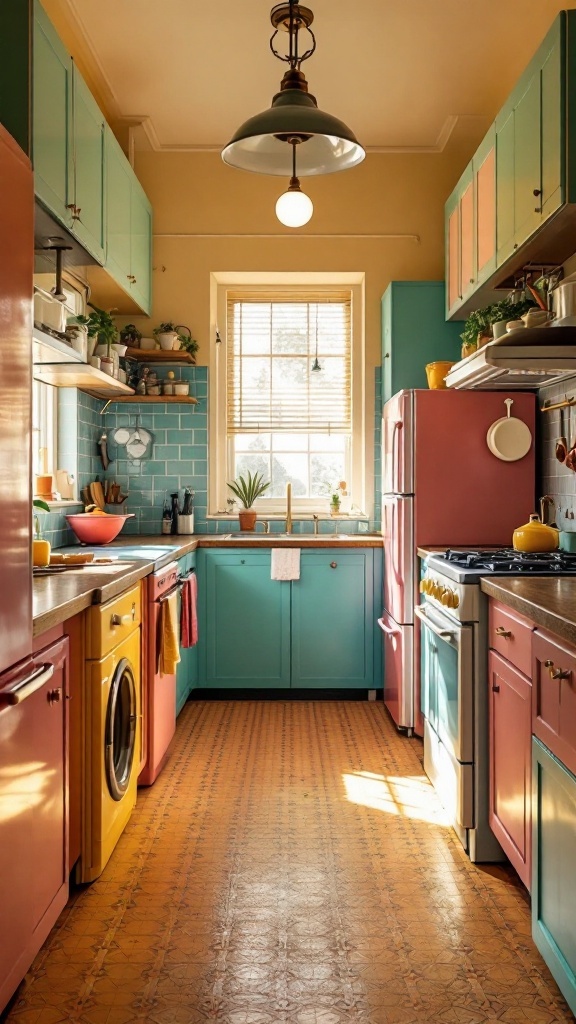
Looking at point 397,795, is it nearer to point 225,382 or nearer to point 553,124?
point 553,124

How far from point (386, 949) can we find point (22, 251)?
199cm

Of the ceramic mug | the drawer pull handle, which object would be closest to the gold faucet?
the drawer pull handle

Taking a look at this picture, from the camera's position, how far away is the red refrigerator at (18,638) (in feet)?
5.54

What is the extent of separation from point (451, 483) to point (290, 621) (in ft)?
4.33

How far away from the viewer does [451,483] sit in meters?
4.02

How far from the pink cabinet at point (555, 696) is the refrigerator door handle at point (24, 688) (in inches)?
46.7

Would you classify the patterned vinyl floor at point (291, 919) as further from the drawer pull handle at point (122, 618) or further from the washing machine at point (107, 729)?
the drawer pull handle at point (122, 618)

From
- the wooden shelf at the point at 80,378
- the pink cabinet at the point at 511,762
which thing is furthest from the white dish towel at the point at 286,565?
Answer: the pink cabinet at the point at 511,762

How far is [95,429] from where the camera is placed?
16.5 feet

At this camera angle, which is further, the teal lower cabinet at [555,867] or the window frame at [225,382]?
the window frame at [225,382]

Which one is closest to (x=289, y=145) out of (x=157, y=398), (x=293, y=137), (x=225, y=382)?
(x=293, y=137)

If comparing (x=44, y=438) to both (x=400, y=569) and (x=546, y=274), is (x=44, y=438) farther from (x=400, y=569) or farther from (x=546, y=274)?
(x=546, y=274)

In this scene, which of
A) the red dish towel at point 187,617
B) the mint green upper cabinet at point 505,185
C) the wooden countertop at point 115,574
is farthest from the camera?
the red dish towel at point 187,617

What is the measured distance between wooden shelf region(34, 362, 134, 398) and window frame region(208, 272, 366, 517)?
756 mm
